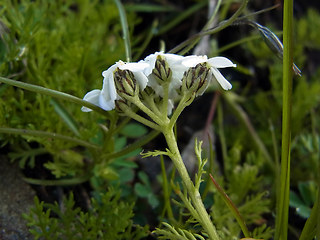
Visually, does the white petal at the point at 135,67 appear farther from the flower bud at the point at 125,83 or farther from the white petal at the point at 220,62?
the white petal at the point at 220,62

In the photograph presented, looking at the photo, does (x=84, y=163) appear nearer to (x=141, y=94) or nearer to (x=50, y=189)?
(x=50, y=189)

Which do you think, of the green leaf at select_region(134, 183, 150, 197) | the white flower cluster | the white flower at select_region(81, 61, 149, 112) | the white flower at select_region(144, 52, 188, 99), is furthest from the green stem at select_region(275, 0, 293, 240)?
the green leaf at select_region(134, 183, 150, 197)

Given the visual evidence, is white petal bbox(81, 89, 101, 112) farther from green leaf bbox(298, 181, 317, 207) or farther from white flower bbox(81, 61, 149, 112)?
green leaf bbox(298, 181, 317, 207)

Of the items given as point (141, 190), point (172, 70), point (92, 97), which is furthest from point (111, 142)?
point (172, 70)

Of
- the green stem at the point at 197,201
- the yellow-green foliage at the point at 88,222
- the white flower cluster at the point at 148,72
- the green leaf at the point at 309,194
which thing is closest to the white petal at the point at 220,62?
the white flower cluster at the point at 148,72

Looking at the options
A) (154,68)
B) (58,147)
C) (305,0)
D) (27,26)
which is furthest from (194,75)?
(305,0)

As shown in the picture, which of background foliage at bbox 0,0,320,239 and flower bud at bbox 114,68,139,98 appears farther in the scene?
background foliage at bbox 0,0,320,239
